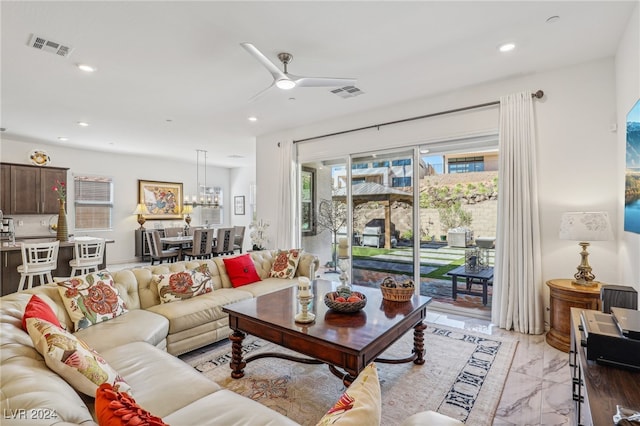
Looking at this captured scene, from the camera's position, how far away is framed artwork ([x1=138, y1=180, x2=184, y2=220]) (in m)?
8.59

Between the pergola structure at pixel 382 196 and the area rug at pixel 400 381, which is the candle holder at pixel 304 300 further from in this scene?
the pergola structure at pixel 382 196

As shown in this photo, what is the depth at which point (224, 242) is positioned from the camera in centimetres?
739

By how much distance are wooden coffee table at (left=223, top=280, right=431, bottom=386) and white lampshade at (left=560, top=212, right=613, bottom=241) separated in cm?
157

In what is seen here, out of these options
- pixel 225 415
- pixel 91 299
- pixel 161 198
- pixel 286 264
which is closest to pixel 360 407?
pixel 225 415

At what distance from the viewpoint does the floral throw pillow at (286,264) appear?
418 cm

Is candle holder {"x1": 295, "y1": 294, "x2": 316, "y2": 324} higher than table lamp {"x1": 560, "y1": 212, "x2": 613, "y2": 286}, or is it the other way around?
table lamp {"x1": 560, "y1": 212, "x2": 613, "y2": 286}

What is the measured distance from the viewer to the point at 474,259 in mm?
4480

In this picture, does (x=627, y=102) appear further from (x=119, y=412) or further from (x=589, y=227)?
(x=119, y=412)

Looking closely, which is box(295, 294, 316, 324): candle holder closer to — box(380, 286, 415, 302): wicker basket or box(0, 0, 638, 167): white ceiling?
box(380, 286, 415, 302): wicker basket

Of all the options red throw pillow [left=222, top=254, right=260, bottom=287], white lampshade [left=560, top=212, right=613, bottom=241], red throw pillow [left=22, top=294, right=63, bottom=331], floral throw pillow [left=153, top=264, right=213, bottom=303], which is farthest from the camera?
red throw pillow [left=222, top=254, right=260, bottom=287]

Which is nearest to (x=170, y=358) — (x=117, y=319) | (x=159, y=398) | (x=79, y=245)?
(x=159, y=398)

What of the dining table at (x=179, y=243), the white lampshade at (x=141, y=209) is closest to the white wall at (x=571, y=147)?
the dining table at (x=179, y=243)

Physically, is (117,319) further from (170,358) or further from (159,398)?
(159,398)

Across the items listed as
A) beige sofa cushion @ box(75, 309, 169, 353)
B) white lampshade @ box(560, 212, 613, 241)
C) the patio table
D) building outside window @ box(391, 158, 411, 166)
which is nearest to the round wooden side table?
white lampshade @ box(560, 212, 613, 241)
